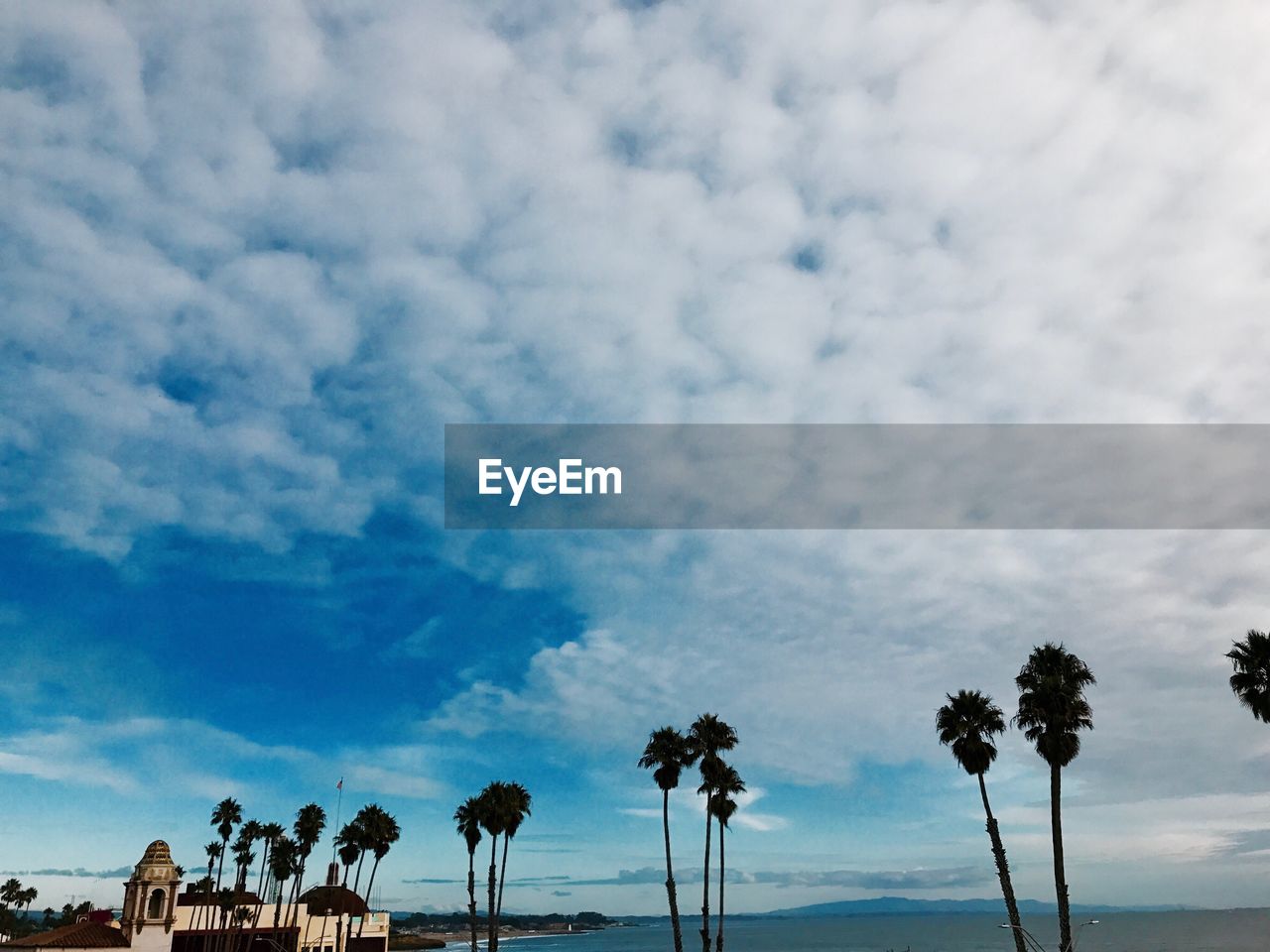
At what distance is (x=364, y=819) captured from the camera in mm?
96188

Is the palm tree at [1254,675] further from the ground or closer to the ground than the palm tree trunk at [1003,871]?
further from the ground

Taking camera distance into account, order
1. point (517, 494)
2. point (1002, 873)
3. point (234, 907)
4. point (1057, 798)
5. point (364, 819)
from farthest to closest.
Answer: point (364, 819) → point (234, 907) → point (1002, 873) → point (1057, 798) → point (517, 494)

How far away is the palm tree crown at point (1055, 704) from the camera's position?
157 ft

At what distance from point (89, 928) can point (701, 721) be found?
5779cm

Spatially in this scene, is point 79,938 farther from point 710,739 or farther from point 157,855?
point 710,739

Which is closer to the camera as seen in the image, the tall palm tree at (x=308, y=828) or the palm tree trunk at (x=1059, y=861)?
the palm tree trunk at (x=1059, y=861)

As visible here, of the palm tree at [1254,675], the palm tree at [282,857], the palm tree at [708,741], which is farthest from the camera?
the palm tree at [282,857]

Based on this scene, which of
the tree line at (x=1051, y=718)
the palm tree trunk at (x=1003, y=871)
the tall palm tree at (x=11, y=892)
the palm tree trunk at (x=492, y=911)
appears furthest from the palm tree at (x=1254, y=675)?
the tall palm tree at (x=11, y=892)

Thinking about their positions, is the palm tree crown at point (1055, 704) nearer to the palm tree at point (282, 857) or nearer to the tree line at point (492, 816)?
the tree line at point (492, 816)

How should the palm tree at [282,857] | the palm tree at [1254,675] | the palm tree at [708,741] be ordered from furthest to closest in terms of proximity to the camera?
1. the palm tree at [282,857]
2. the palm tree at [708,741]
3. the palm tree at [1254,675]

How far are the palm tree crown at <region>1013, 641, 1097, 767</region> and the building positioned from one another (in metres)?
66.3

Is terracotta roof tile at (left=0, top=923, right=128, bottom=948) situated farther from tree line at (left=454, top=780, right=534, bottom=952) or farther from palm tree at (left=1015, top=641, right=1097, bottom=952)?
palm tree at (left=1015, top=641, right=1097, bottom=952)

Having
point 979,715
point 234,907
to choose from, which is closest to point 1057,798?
point 979,715

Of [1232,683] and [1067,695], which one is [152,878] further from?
[1232,683]
